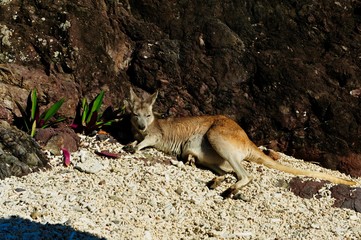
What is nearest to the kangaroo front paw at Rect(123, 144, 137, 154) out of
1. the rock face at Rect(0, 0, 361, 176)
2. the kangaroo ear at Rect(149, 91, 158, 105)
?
the kangaroo ear at Rect(149, 91, 158, 105)

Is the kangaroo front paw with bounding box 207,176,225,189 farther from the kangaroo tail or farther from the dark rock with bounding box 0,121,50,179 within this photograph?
the dark rock with bounding box 0,121,50,179

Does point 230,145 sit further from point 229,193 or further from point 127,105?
point 127,105

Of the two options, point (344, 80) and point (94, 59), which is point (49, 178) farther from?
point (344, 80)

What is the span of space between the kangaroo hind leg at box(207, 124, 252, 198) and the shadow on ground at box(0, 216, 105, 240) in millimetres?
2726

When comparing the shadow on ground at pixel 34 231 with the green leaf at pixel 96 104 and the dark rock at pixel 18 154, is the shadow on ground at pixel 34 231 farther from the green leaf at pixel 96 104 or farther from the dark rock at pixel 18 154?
the green leaf at pixel 96 104

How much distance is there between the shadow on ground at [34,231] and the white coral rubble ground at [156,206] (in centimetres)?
2

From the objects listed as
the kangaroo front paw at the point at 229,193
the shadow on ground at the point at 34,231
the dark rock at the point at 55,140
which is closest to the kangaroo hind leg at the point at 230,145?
the kangaroo front paw at the point at 229,193

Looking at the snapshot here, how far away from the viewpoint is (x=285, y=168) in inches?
327

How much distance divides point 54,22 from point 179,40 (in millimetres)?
1945

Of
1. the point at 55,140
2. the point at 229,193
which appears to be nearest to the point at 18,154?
the point at 55,140

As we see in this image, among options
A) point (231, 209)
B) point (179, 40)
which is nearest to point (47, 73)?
point (179, 40)

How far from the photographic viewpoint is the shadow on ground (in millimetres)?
5547

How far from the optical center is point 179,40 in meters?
9.41

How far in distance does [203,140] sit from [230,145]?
0.52 metres
